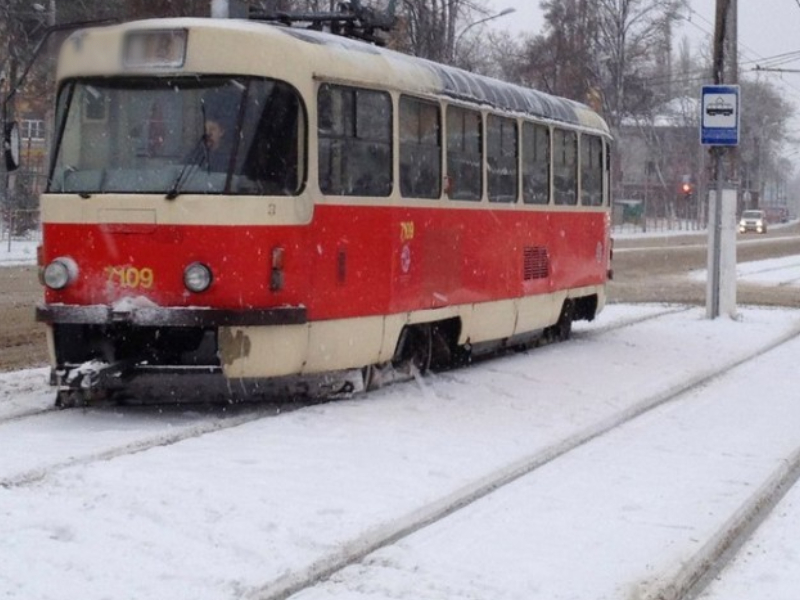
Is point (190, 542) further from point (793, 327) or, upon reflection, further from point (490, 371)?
point (793, 327)

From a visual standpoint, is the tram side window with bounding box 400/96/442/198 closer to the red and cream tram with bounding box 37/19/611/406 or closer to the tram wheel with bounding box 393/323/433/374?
the red and cream tram with bounding box 37/19/611/406

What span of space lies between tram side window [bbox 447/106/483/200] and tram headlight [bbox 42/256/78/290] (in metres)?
3.86

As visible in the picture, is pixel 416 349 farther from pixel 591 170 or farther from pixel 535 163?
pixel 591 170

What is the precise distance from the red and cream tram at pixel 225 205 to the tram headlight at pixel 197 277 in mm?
14

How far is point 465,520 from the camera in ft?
25.7

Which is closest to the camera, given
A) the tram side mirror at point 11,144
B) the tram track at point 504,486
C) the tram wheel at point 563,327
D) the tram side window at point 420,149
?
the tram track at point 504,486

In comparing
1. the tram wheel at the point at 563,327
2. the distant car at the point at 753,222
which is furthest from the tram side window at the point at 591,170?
the distant car at the point at 753,222

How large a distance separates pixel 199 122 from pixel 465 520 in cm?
426

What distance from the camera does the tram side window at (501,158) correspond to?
14805mm

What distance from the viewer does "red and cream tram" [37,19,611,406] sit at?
10805 millimetres

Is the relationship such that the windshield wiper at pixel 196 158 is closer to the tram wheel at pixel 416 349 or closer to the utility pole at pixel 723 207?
the tram wheel at pixel 416 349

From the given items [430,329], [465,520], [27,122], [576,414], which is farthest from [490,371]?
[27,122]

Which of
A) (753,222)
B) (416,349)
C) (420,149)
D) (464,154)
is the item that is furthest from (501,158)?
(753,222)

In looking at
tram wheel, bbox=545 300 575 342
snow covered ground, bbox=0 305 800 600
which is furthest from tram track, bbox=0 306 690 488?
tram wheel, bbox=545 300 575 342
